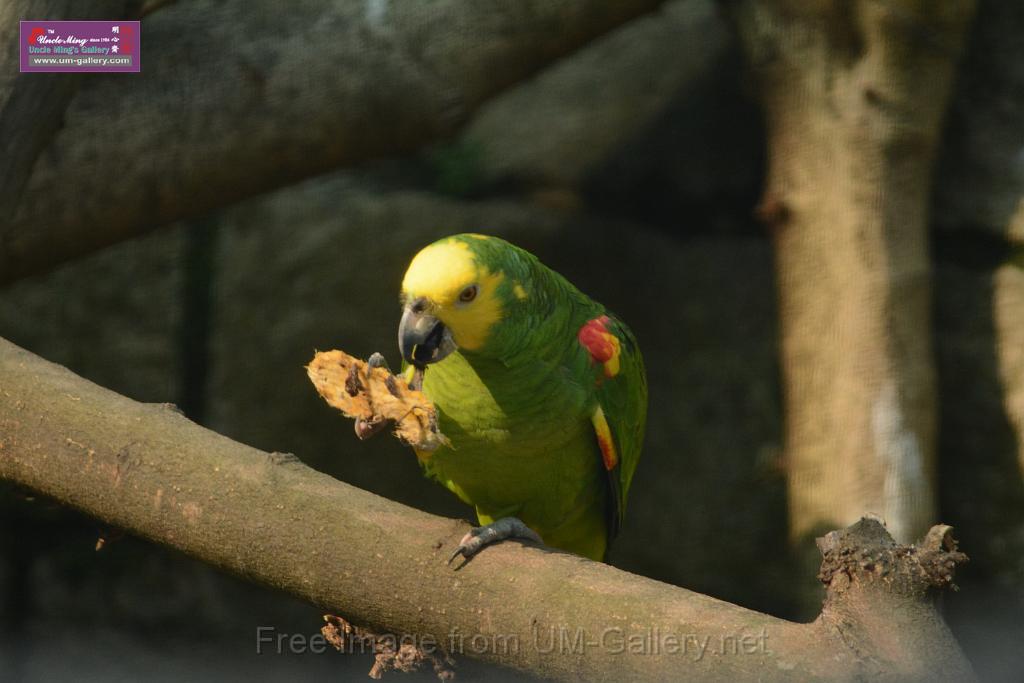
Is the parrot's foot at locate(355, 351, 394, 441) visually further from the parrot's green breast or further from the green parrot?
the parrot's green breast

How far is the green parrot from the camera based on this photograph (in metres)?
1.56

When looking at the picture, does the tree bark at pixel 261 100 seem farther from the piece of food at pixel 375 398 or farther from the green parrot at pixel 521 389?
the piece of food at pixel 375 398

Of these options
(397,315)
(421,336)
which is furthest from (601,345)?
(397,315)

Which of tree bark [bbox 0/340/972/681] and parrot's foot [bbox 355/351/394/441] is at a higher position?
parrot's foot [bbox 355/351/394/441]

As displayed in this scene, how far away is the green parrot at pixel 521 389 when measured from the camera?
61.5 inches

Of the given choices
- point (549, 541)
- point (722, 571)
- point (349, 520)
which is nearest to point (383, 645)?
point (349, 520)

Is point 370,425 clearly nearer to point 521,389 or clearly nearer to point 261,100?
→ point 521,389

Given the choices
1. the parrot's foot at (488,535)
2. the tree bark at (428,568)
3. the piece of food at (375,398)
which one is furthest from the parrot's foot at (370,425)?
the parrot's foot at (488,535)

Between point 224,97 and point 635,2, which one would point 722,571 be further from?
point 224,97

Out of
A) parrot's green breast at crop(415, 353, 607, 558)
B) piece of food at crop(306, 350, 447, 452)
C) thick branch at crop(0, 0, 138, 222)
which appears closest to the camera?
piece of food at crop(306, 350, 447, 452)

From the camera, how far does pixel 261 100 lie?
7.82ft

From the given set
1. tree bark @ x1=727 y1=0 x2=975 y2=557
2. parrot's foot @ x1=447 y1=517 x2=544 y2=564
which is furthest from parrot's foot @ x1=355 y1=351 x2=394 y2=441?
tree bark @ x1=727 y1=0 x2=975 y2=557

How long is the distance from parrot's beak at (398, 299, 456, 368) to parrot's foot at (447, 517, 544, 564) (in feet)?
0.91

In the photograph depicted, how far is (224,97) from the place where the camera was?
235cm
